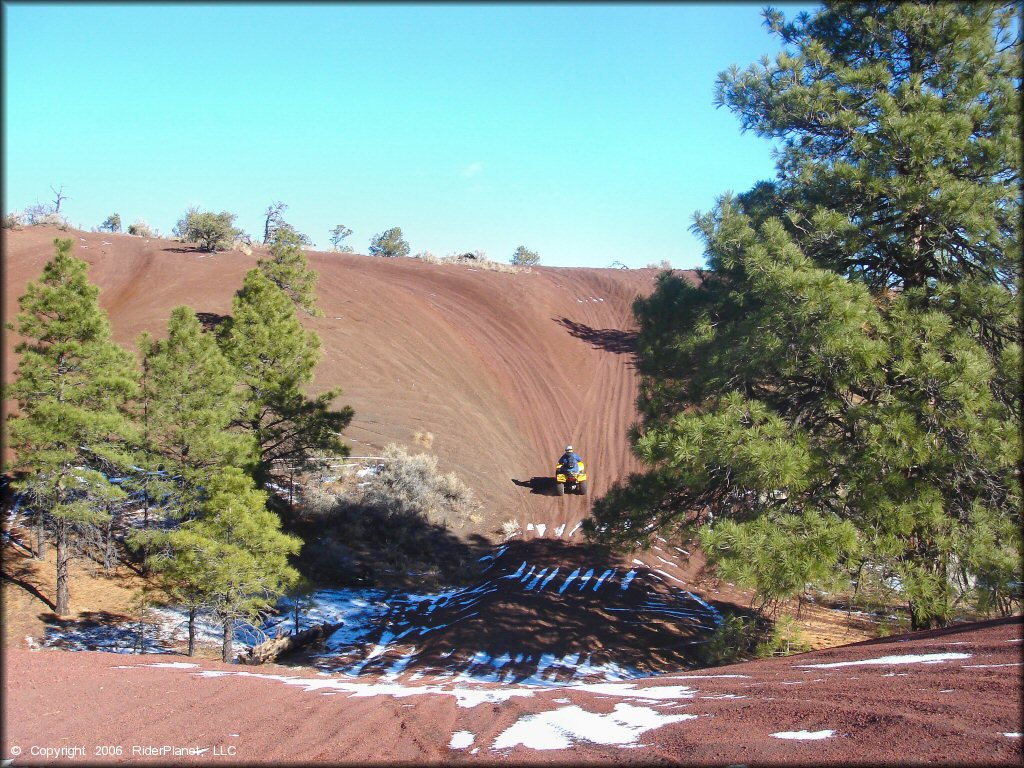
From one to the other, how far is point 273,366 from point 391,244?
46945mm

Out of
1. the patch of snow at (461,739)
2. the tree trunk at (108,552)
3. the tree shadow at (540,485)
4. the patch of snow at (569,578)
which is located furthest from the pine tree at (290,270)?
the patch of snow at (461,739)

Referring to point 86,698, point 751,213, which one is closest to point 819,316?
point 751,213

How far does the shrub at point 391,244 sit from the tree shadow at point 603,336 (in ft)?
88.3

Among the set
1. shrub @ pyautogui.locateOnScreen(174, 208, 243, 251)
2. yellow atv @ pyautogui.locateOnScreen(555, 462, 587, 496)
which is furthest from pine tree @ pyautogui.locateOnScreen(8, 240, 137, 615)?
shrub @ pyautogui.locateOnScreen(174, 208, 243, 251)

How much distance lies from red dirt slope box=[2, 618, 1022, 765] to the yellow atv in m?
16.2

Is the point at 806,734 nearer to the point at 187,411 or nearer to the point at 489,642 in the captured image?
the point at 489,642

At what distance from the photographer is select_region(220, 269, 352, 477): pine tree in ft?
57.5

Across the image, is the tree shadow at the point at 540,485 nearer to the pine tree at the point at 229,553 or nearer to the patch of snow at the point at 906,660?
the pine tree at the point at 229,553

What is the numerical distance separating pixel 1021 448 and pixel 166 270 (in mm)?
36899

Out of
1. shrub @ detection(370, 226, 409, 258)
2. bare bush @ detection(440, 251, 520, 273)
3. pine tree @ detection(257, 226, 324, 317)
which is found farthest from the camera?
shrub @ detection(370, 226, 409, 258)

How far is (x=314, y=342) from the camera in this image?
19.3m

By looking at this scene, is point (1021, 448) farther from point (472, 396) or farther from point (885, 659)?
point (472, 396)

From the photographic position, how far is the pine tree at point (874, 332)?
831 cm

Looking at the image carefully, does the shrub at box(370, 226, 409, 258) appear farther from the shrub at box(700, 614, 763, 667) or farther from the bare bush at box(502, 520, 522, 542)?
the shrub at box(700, 614, 763, 667)
